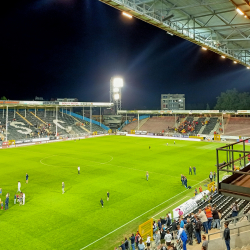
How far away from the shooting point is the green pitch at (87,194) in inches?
529

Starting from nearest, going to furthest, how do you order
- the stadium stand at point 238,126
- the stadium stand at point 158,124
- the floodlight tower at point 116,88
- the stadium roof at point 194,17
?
the stadium roof at point 194,17, the stadium stand at point 238,126, the stadium stand at point 158,124, the floodlight tower at point 116,88

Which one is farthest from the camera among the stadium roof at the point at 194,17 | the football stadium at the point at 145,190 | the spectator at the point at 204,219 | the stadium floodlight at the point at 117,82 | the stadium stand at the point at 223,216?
the stadium floodlight at the point at 117,82

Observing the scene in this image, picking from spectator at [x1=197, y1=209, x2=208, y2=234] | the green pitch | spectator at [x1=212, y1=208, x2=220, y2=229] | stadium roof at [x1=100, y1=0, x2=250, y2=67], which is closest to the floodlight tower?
the green pitch

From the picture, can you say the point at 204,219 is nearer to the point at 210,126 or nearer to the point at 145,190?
the point at 145,190

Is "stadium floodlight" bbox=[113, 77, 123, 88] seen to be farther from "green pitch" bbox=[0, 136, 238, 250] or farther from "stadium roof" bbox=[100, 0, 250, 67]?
"stadium roof" bbox=[100, 0, 250, 67]

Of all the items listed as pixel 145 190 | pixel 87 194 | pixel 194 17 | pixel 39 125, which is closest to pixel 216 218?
pixel 145 190

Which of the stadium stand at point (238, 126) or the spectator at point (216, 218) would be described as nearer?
the spectator at point (216, 218)

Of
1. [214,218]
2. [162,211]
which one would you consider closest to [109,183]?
[162,211]

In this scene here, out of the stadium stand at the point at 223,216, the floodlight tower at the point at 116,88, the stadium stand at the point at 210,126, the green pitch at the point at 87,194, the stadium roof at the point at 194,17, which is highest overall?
the floodlight tower at the point at 116,88

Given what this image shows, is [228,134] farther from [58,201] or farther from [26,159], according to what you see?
[58,201]

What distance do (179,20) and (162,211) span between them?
12095mm

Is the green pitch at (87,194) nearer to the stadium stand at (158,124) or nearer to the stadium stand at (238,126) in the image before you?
the stadium stand at (238,126)

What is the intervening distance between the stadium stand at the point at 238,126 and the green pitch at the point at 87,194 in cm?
2263

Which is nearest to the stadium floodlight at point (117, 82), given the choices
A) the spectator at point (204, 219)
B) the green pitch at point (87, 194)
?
the green pitch at point (87, 194)
